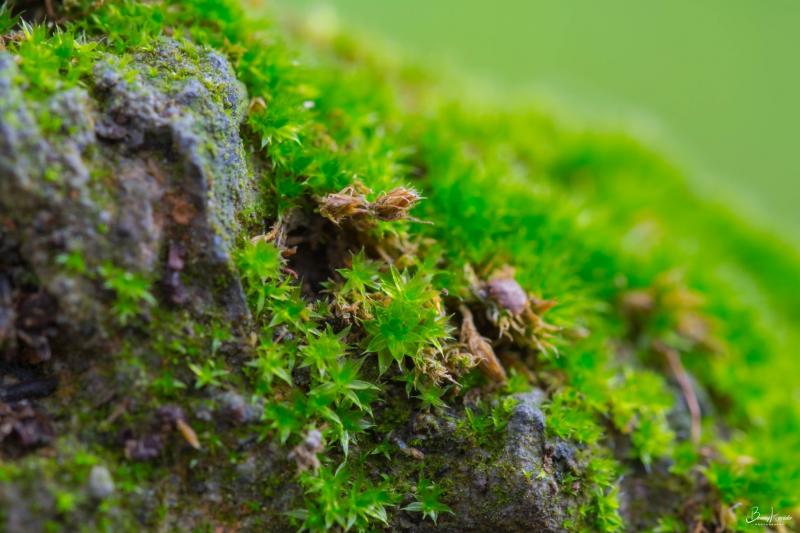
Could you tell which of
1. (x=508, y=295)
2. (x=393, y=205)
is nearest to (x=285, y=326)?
(x=393, y=205)

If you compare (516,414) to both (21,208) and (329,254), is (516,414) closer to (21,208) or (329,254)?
(329,254)

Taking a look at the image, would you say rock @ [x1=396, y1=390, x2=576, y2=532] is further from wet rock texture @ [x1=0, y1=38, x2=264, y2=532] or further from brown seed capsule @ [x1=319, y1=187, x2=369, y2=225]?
brown seed capsule @ [x1=319, y1=187, x2=369, y2=225]

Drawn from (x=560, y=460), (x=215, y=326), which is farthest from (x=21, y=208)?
(x=560, y=460)

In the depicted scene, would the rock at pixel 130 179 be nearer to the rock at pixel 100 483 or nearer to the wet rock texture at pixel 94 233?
the wet rock texture at pixel 94 233

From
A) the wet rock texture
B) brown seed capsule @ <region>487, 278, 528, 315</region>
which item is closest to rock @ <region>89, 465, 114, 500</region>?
the wet rock texture

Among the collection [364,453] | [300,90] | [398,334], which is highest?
[300,90]
